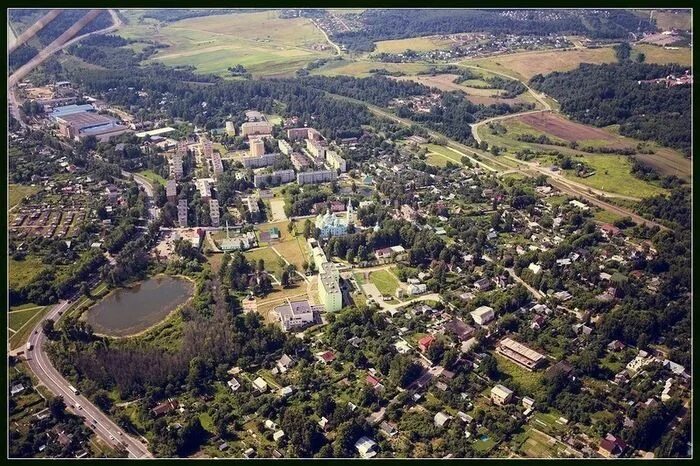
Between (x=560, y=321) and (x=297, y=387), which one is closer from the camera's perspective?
(x=297, y=387)

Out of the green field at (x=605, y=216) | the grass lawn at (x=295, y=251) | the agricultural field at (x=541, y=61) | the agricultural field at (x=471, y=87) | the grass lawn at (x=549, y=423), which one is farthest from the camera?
the agricultural field at (x=541, y=61)

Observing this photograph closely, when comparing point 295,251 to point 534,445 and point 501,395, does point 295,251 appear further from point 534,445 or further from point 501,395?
point 534,445

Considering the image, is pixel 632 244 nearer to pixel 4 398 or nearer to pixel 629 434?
pixel 629 434

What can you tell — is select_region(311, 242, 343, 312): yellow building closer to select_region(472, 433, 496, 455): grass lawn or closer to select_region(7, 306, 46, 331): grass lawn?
select_region(472, 433, 496, 455): grass lawn

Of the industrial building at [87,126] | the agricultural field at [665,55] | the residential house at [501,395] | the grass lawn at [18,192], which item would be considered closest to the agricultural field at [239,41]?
the industrial building at [87,126]

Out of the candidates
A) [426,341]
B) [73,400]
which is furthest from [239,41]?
[73,400]

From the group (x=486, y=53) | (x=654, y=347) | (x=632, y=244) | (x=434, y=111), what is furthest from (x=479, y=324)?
(x=486, y=53)

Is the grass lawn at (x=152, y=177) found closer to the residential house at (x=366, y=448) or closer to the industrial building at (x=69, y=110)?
the industrial building at (x=69, y=110)
